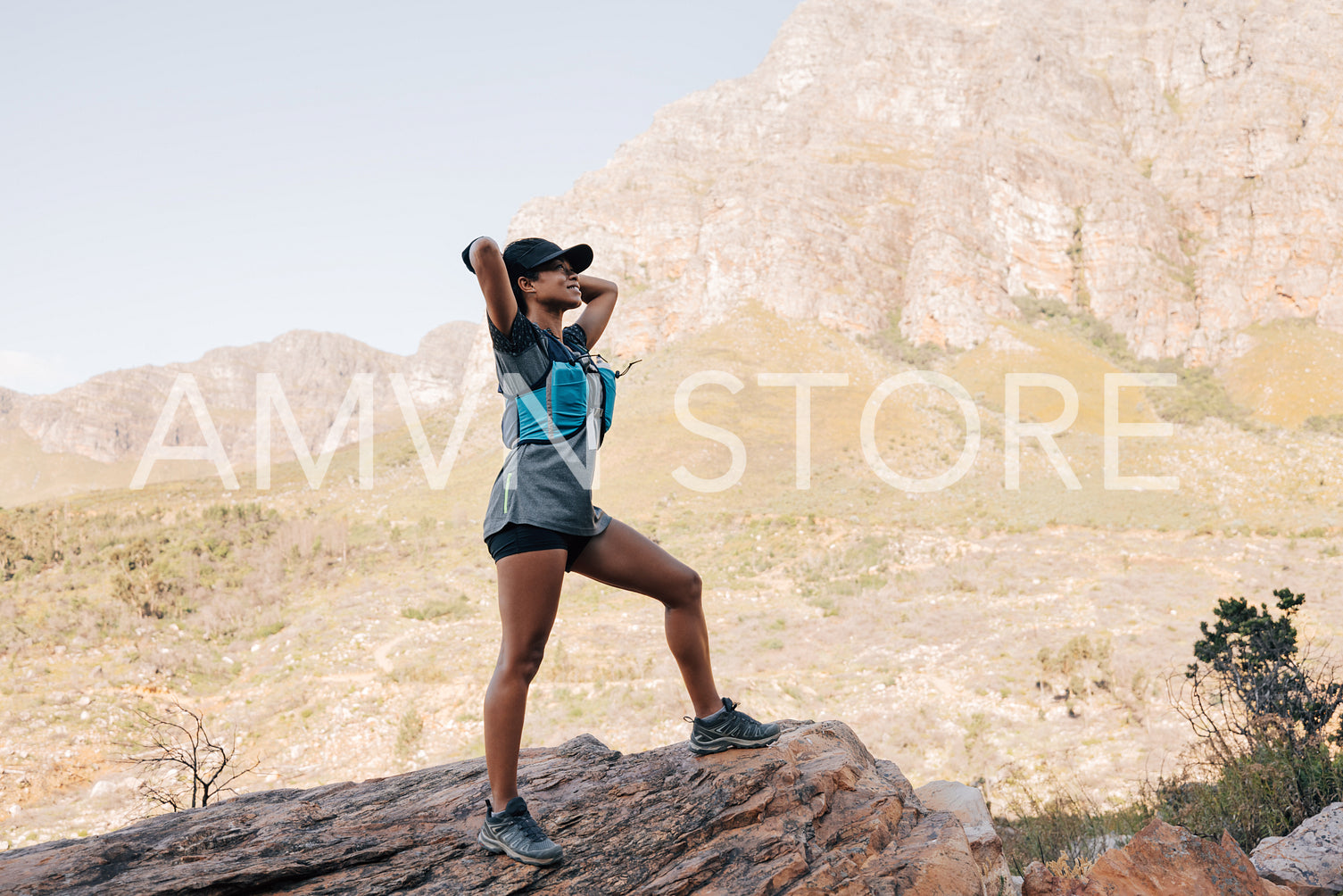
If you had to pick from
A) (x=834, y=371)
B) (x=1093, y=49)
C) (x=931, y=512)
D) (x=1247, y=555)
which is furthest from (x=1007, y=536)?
(x=1093, y=49)

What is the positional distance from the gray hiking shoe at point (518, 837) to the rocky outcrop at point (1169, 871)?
78.0 inches

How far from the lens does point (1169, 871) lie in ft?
9.45

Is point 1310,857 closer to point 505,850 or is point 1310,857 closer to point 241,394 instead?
point 505,850

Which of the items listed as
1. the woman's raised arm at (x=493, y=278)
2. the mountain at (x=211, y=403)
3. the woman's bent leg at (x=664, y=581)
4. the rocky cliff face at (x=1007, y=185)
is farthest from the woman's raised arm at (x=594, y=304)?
the mountain at (x=211, y=403)

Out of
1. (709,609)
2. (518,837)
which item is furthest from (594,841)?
(709,609)

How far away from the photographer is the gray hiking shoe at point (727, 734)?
10.8ft

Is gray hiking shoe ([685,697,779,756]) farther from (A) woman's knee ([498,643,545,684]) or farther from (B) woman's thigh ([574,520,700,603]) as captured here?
(A) woman's knee ([498,643,545,684])

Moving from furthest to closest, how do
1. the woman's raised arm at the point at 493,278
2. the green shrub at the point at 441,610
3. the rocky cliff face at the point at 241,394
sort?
the rocky cliff face at the point at 241,394, the green shrub at the point at 441,610, the woman's raised arm at the point at 493,278

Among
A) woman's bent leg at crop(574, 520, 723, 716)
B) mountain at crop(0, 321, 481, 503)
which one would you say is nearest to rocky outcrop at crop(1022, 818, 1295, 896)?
woman's bent leg at crop(574, 520, 723, 716)

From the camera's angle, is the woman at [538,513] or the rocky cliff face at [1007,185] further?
the rocky cliff face at [1007,185]

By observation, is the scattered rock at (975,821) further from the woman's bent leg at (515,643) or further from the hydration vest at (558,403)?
the hydration vest at (558,403)

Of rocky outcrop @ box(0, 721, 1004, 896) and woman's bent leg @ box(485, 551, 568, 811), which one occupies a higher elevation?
woman's bent leg @ box(485, 551, 568, 811)

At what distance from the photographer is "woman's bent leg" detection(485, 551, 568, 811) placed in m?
2.66

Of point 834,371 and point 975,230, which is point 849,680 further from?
point 975,230
